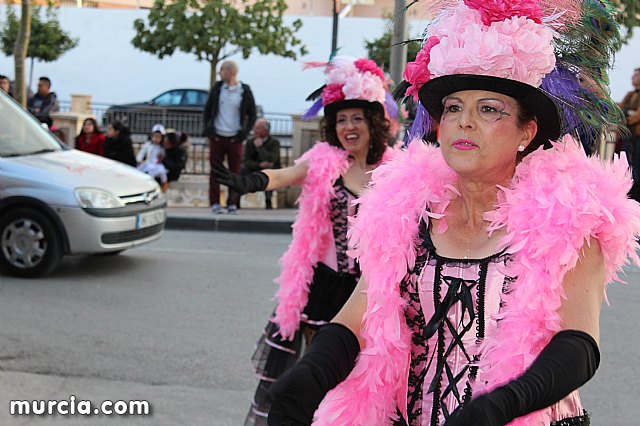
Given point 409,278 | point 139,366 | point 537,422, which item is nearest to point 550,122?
point 409,278

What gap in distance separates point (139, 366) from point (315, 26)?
1186 inches

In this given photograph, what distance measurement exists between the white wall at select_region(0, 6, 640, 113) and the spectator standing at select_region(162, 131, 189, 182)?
19528 millimetres

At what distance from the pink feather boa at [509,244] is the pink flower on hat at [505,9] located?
0.36 m

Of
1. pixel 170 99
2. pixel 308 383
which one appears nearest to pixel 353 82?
pixel 308 383

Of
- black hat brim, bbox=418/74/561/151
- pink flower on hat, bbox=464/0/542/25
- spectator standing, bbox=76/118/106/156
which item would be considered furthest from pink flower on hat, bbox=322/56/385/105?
spectator standing, bbox=76/118/106/156

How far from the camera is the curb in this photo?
37.9 feet

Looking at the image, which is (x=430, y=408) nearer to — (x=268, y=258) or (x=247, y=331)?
(x=247, y=331)

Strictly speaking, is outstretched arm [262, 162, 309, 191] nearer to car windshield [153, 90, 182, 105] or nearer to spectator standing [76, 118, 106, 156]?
spectator standing [76, 118, 106, 156]

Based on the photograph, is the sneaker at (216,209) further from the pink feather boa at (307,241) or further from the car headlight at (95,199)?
the pink feather boa at (307,241)

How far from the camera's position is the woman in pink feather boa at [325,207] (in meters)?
4.23

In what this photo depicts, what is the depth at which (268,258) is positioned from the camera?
9203mm

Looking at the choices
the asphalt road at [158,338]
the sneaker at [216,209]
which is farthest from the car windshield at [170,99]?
the asphalt road at [158,338]

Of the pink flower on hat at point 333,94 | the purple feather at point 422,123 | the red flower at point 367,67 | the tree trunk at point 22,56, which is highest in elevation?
the tree trunk at point 22,56

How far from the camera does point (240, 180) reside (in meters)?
4.28
